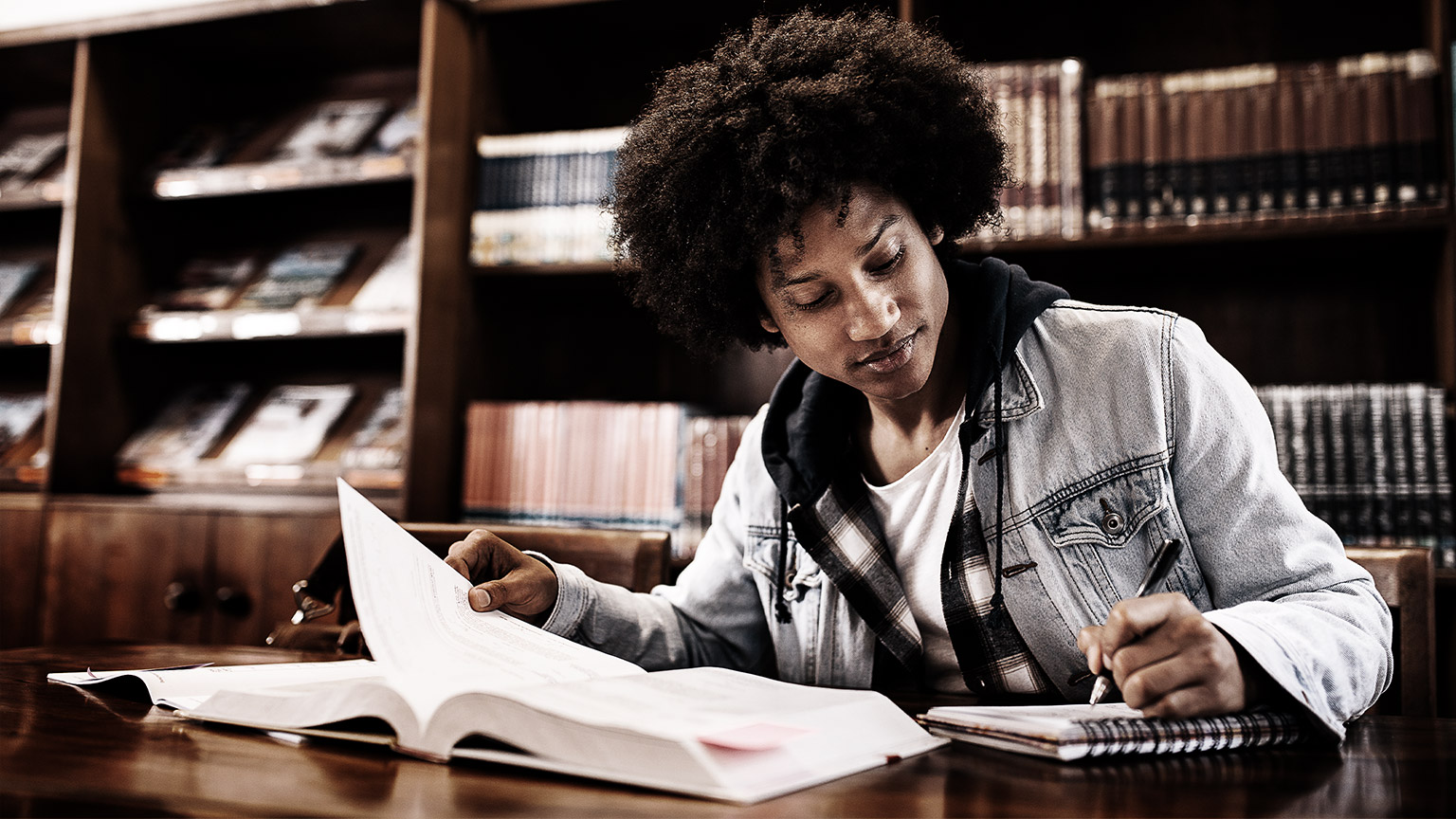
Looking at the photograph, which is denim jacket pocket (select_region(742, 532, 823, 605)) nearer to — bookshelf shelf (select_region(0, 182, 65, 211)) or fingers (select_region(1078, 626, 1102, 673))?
fingers (select_region(1078, 626, 1102, 673))

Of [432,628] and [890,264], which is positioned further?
[890,264]

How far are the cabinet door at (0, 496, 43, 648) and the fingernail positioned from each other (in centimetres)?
187

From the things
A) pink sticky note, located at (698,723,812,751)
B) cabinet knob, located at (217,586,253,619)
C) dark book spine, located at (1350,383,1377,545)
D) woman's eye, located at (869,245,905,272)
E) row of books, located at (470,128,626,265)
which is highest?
row of books, located at (470,128,626,265)

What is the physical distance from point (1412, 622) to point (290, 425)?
2161 mm

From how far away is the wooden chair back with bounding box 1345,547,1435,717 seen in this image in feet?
3.39

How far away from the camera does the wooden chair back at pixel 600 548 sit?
1.29m

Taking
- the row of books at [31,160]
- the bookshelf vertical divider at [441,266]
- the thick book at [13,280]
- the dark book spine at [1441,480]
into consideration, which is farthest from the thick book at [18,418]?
the dark book spine at [1441,480]

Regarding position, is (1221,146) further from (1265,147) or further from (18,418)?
(18,418)

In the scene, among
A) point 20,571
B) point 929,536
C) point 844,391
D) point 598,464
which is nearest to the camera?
point 929,536

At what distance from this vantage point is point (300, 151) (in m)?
2.50

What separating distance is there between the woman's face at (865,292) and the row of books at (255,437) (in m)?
1.39

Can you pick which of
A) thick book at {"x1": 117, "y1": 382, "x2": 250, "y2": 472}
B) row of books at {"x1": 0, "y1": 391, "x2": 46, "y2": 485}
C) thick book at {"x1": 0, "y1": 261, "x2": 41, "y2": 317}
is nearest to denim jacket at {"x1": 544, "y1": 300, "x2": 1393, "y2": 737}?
thick book at {"x1": 117, "y1": 382, "x2": 250, "y2": 472}

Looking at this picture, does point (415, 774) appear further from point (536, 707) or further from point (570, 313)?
point (570, 313)

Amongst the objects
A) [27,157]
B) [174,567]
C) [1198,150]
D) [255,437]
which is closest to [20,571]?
[174,567]
